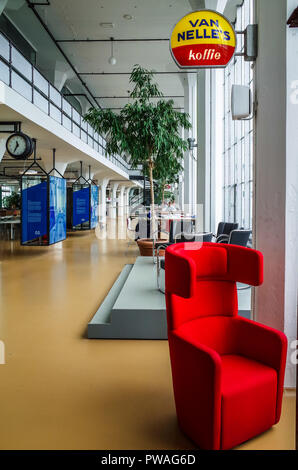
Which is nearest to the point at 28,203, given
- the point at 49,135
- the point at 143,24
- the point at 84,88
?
the point at 49,135

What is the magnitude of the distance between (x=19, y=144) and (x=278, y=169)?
7058 millimetres

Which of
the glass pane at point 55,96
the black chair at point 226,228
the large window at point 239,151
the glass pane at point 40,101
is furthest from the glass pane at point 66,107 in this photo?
the black chair at point 226,228

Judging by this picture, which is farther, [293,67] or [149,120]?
[149,120]

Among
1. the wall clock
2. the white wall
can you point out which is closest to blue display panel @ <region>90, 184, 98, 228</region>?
the wall clock

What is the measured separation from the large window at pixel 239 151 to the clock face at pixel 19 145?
4.78 m

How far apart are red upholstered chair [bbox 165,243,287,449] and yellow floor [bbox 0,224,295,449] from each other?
0.19m

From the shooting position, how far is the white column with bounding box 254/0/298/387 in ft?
8.87

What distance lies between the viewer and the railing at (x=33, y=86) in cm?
720

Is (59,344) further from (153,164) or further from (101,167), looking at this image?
(101,167)

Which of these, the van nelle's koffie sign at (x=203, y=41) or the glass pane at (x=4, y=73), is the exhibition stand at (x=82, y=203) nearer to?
the glass pane at (x=4, y=73)

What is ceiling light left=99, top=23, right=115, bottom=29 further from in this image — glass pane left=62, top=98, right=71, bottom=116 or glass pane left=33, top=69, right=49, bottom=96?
glass pane left=33, top=69, right=49, bottom=96
